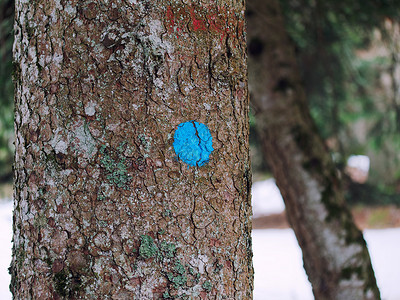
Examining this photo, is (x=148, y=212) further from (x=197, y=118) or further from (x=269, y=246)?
(x=269, y=246)

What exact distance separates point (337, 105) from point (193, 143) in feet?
9.82

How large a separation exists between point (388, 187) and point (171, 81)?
725cm

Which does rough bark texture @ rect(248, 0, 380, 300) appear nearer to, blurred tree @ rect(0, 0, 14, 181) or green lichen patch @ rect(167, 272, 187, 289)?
blurred tree @ rect(0, 0, 14, 181)

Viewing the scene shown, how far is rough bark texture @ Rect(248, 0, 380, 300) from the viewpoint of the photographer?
2.47 meters

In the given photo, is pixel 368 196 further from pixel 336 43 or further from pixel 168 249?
pixel 168 249

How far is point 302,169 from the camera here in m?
2.58

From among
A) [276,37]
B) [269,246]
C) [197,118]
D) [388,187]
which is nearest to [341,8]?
[276,37]

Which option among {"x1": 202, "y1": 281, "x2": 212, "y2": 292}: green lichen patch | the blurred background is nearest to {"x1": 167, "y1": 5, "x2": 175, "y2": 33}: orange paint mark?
{"x1": 202, "y1": 281, "x2": 212, "y2": 292}: green lichen patch

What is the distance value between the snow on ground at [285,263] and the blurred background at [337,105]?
0.5 inches

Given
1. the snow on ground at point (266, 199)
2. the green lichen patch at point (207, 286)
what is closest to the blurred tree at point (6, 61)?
the green lichen patch at point (207, 286)

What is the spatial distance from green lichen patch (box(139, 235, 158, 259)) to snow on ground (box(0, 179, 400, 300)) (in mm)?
3413

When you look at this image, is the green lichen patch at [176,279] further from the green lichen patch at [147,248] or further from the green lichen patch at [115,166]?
the green lichen patch at [115,166]

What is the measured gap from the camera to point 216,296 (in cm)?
93

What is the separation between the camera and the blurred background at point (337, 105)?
313 cm
